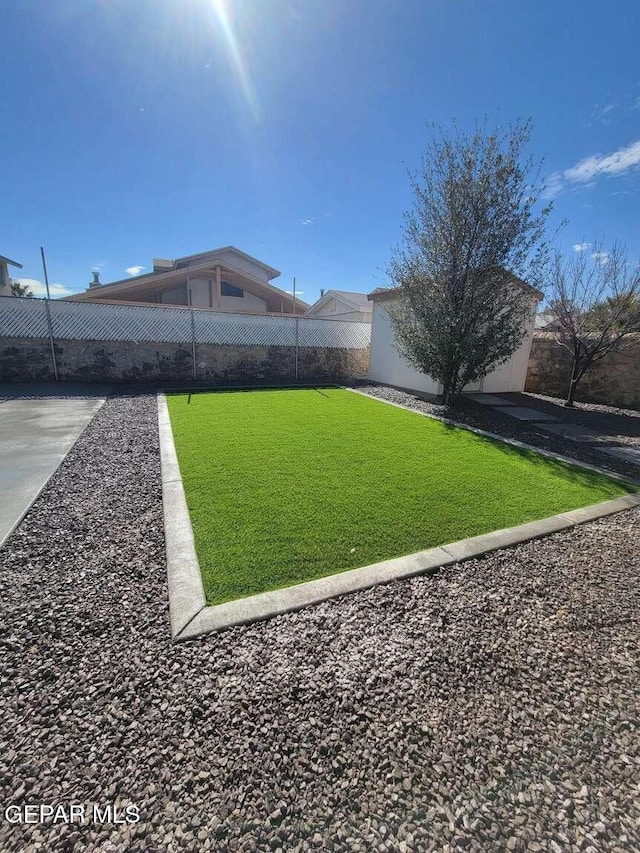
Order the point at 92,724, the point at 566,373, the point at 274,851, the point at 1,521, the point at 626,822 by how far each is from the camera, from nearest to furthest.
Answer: the point at 274,851
the point at 626,822
the point at 92,724
the point at 1,521
the point at 566,373

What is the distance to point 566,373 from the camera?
11.2m

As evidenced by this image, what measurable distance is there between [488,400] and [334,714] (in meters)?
10.3

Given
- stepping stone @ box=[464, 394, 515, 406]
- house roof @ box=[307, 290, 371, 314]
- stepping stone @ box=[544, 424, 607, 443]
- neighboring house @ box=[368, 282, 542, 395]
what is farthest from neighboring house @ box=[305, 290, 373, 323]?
stepping stone @ box=[544, 424, 607, 443]

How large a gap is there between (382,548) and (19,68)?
35.8ft

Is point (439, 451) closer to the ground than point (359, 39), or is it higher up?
closer to the ground

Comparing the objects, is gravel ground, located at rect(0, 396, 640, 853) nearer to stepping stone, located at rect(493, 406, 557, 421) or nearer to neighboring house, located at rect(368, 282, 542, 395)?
stepping stone, located at rect(493, 406, 557, 421)

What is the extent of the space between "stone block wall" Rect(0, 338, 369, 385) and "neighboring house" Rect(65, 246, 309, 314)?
6.89 metres

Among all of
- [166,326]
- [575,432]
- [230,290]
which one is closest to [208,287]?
[230,290]

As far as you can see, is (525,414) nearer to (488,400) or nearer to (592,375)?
(488,400)

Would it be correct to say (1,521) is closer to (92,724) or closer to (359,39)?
(92,724)

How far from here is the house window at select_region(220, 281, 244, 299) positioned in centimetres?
2186

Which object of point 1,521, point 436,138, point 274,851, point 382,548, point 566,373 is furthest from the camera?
point 566,373

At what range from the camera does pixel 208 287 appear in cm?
2128

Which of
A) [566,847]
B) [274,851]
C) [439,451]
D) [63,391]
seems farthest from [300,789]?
[63,391]
